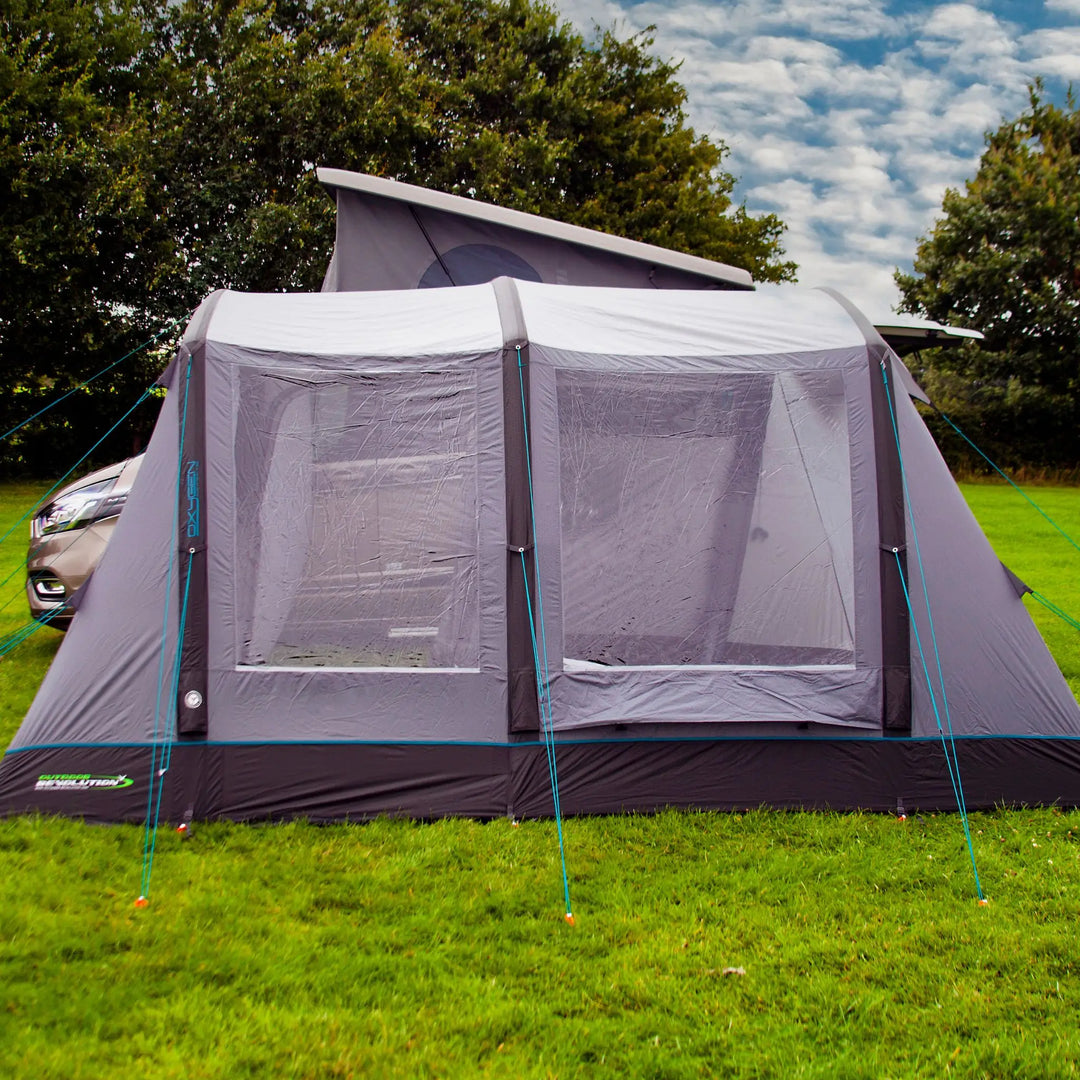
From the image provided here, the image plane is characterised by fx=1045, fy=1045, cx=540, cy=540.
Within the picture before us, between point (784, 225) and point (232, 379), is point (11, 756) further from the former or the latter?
point (784, 225)

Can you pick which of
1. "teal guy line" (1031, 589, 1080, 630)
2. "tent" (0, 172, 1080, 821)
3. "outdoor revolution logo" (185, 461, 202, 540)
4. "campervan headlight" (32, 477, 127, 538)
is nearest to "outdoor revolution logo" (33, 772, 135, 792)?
"tent" (0, 172, 1080, 821)

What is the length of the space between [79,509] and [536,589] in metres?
3.84

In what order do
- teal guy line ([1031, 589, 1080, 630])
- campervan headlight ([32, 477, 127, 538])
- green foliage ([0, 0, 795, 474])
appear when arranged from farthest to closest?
green foliage ([0, 0, 795, 474]) < campervan headlight ([32, 477, 127, 538]) < teal guy line ([1031, 589, 1080, 630])

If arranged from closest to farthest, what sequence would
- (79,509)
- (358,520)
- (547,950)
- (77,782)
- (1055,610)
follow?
(547,950) < (77,782) < (358,520) < (1055,610) < (79,509)

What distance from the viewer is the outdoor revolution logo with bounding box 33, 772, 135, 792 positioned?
13.8 feet

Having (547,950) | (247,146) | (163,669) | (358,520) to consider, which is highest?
(247,146)

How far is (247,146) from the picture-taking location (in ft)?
60.6

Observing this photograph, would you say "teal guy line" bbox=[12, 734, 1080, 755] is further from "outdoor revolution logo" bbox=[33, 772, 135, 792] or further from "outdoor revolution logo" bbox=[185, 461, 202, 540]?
"outdoor revolution logo" bbox=[185, 461, 202, 540]

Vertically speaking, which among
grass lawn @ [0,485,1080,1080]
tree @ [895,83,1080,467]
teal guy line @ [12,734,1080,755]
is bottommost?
grass lawn @ [0,485,1080,1080]

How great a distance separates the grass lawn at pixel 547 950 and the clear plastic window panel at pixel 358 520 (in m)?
0.79

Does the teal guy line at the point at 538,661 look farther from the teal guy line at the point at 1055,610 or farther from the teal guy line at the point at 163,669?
the teal guy line at the point at 1055,610

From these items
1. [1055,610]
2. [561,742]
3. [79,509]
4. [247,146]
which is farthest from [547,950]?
[247,146]

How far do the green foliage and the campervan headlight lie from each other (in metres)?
10.6

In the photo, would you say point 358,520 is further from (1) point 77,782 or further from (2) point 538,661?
(1) point 77,782
